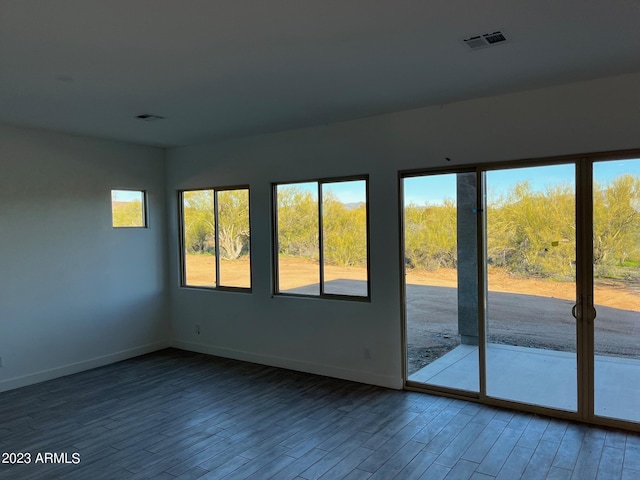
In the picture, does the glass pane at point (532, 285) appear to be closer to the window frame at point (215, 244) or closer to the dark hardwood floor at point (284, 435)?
the dark hardwood floor at point (284, 435)

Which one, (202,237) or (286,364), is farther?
(202,237)

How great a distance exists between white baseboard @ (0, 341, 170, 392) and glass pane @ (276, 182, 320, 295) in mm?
2193

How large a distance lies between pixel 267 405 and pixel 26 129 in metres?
3.91

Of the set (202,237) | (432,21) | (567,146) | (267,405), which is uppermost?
(432,21)

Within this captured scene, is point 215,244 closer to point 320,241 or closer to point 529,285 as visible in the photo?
point 320,241

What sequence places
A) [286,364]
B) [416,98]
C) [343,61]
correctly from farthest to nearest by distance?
[286,364] → [416,98] → [343,61]

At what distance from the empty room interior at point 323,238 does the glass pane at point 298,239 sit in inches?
1.1

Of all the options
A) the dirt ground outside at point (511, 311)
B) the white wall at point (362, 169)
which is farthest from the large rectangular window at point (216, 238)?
the dirt ground outside at point (511, 311)

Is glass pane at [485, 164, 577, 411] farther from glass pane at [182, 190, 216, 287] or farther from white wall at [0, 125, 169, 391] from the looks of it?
white wall at [0, 125, 169, 391]

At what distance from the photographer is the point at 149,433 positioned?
3607mm

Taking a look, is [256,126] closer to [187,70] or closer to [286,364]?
[187,70]

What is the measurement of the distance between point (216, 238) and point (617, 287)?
4504mm

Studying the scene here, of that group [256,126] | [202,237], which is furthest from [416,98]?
[202,237]

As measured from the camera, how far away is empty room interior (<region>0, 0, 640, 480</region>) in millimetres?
2762
